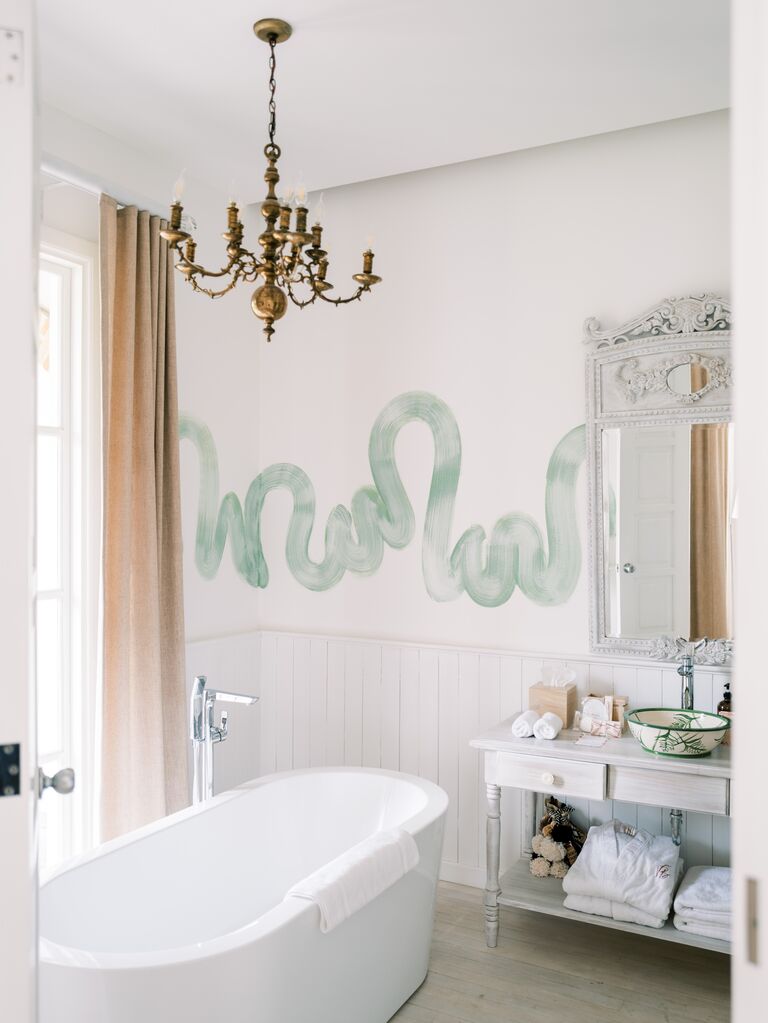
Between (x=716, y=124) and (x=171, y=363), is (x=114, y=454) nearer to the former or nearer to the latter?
(x=171, y=363)

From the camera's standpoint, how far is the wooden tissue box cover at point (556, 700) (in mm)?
3002

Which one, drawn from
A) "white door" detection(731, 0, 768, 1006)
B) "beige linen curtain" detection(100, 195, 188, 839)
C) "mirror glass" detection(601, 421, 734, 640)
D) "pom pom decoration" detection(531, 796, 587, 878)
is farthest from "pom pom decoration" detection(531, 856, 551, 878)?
"white door" detection(731, 0, 768, 1006)

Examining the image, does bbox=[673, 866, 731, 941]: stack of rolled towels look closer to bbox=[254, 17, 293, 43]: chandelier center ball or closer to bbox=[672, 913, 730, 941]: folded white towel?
bbox=[672, 913, 730, 941]: folded white towel

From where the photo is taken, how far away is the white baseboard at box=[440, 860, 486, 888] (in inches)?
133

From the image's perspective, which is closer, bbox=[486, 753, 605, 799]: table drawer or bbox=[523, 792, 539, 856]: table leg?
bbox=[486, 753, 605, 799]: table drawer

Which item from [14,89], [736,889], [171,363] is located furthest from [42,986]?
[171,363]

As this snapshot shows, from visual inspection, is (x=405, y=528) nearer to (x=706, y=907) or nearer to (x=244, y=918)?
(x=244, y=918)

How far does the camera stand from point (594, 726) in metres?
2.92

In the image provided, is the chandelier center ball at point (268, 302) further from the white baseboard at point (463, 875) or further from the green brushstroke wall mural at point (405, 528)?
the white baseboard at point (463, 875)

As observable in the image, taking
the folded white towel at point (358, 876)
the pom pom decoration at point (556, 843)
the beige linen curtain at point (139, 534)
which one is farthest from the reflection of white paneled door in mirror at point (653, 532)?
the beige linen curtain at point (139, 534)

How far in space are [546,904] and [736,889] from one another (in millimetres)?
2032

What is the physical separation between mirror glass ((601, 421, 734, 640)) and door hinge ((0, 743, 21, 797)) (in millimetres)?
2329

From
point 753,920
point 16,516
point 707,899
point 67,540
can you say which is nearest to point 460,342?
point 67,540

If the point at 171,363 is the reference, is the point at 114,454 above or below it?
below
